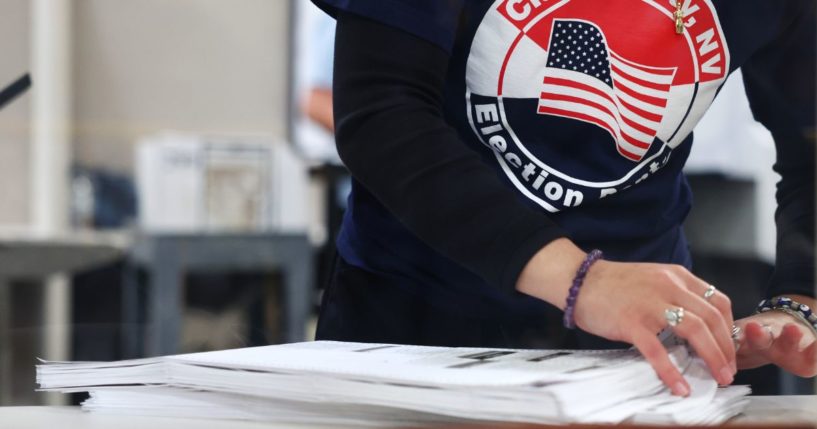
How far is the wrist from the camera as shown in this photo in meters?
0.46

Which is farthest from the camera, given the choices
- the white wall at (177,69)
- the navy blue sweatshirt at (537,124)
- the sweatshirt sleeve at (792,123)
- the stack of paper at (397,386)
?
the white wall at (177,69)

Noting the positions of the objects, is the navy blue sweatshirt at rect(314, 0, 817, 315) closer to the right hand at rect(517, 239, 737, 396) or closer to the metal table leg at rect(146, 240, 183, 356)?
the right hand at rect(517, 239, 737, 396)

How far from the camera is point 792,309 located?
616 millimetres

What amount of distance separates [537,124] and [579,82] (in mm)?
39

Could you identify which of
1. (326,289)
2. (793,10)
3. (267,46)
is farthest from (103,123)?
(793,10)

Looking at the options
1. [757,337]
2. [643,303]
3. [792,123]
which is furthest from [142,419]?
[792,123]

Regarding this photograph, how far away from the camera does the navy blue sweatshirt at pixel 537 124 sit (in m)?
0.51

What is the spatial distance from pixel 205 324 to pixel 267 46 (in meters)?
0.35

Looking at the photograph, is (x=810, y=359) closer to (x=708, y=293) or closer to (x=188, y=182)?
(x=708, y=293)

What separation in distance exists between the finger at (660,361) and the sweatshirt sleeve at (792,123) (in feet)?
0.78

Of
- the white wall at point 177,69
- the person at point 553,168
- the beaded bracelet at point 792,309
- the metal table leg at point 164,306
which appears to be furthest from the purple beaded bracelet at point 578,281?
the metal table leg at point 164,306

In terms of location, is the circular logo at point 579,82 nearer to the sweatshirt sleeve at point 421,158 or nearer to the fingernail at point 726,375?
the sweatshirt sleeve at point 421,158

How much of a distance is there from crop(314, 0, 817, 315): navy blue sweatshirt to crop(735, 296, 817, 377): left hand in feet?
0.15

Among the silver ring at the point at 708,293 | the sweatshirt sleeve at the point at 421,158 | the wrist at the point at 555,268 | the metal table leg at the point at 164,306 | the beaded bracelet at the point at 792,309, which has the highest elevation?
the sweatshirt sleeve at the point at 421,158
